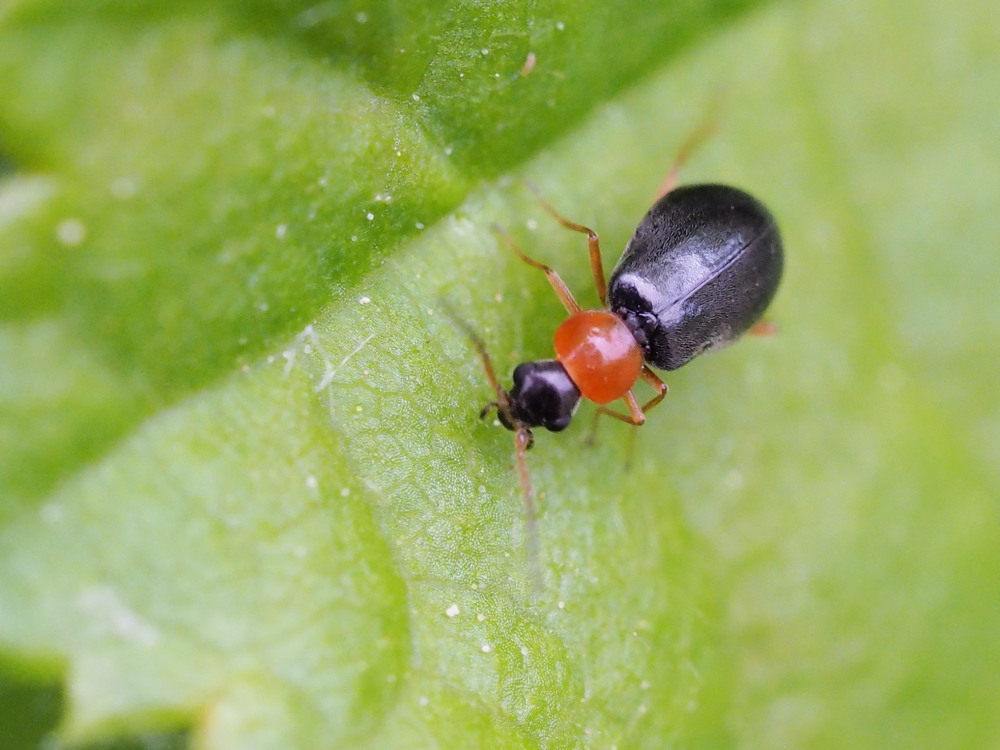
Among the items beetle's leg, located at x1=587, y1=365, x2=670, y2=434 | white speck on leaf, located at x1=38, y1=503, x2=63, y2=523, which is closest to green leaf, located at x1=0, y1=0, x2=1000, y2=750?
white speck on leaf, located at x1=38, y1=503, x2=63, y2=523

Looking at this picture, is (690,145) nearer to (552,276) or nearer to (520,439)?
(552,276)

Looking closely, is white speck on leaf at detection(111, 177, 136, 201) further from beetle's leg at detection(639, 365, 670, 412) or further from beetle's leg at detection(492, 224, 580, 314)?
beetle's leg at detection(639, 365, 670, 412)

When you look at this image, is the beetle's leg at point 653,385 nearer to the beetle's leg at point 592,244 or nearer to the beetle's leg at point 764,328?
the beetle's leg at point 592,244

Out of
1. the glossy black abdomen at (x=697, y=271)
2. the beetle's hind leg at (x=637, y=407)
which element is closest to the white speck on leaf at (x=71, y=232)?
the beetle's hind leg at (x=637, y=407)

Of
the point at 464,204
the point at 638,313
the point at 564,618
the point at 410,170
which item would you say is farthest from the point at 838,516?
the point at 410,170

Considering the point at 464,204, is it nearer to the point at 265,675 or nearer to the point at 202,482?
the point at 202,482

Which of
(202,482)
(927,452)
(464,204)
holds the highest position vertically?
(202,482)

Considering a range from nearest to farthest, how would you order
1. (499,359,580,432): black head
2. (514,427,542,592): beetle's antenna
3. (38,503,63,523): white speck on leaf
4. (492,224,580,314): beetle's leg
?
1. (38,503,63,523): white speck on leaf
2. (514,427,542,592): beetle's antenna
3. (499,359,580,432): black head
4. (492,224,580,314): beetle's leg
